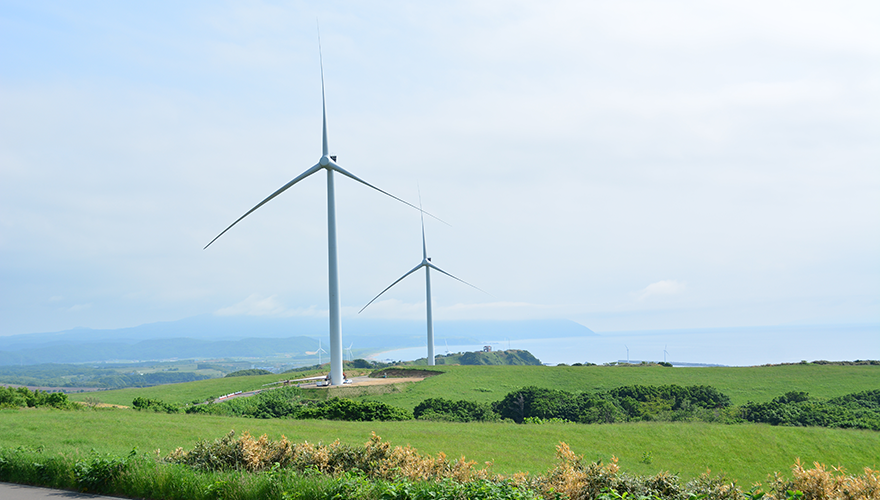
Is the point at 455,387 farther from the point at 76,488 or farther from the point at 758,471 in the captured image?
the point at 76,488


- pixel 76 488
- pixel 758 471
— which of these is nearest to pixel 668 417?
pixel 758 471

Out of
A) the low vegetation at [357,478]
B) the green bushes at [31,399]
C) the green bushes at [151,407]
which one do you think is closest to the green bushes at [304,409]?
the green bushes at [151,407]

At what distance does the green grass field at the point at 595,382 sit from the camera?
42.6 m

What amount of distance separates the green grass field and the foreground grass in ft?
54.9

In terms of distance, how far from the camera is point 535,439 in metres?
22.8

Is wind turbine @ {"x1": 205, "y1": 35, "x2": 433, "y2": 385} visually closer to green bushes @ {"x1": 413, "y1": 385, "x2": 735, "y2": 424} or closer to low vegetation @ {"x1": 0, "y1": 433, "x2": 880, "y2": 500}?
green bushes @ {"x1": 413, "y1": 385, "x2": 735, "y2": 424}

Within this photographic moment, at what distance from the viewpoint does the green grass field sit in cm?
4262

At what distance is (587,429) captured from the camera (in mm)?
25078

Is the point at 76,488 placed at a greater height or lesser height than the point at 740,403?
greater

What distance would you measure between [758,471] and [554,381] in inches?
1178

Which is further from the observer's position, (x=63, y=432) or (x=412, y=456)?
(x=63, y=432)

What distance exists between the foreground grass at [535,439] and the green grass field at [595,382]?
16.7 meters

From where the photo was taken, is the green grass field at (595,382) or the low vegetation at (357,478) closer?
the low vegetation at (357,478)

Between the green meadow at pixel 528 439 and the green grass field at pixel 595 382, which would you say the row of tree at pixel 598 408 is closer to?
the green grass field at pixel 595 382
